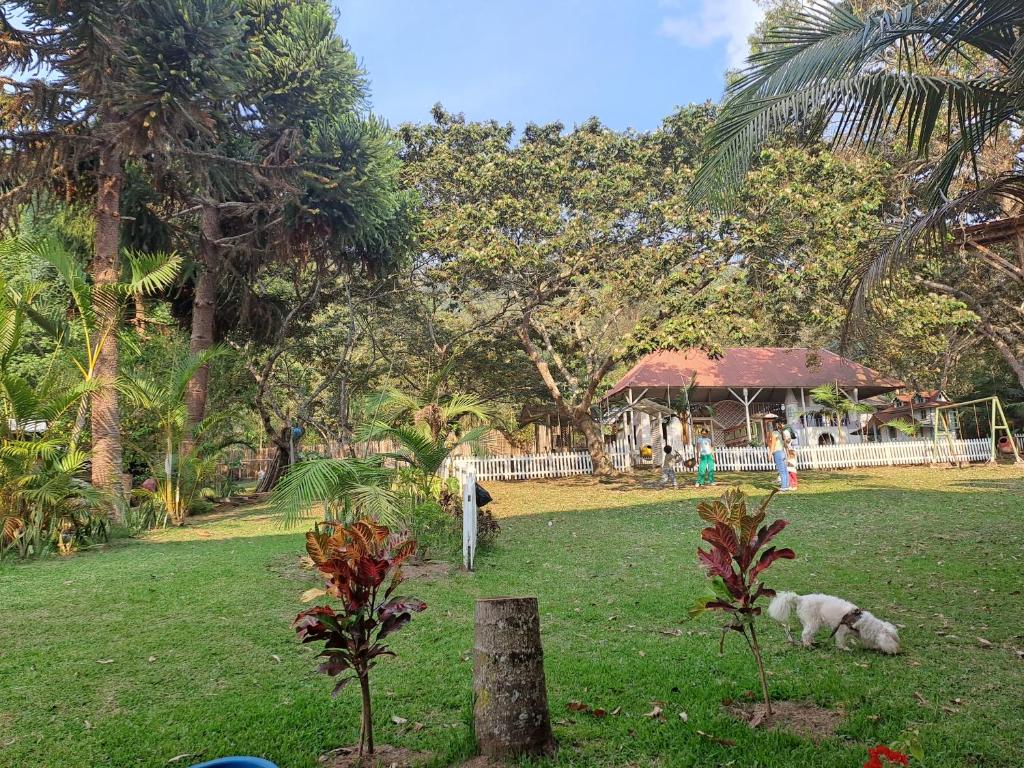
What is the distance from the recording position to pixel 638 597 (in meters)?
5.41

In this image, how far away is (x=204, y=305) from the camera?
14391 millimetres

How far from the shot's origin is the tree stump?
259 centimetres

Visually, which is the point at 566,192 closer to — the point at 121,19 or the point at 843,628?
the point at 121,19

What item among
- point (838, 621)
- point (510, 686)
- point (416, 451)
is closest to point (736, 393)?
point (416, 451)

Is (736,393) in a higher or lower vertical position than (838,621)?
higher

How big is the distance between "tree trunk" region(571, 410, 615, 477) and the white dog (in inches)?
572

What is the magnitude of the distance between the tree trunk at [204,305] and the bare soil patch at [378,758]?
490 inches

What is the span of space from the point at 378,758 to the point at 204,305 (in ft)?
45.3

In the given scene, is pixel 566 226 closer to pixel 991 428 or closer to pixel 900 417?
pixel 991 428

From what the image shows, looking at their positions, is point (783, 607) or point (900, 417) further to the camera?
point (900, 417)

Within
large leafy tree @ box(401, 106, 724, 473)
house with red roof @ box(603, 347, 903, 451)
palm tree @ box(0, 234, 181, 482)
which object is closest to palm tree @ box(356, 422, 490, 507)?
palm tree @ box(0, 234, 181, 482)

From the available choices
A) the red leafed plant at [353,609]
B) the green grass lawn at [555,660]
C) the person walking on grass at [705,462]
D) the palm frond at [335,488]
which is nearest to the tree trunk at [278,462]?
the green grass lawn at [555,660]

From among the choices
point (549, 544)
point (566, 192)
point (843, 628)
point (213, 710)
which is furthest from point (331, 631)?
point (566, 192)

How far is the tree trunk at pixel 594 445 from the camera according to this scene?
18.9 meters
